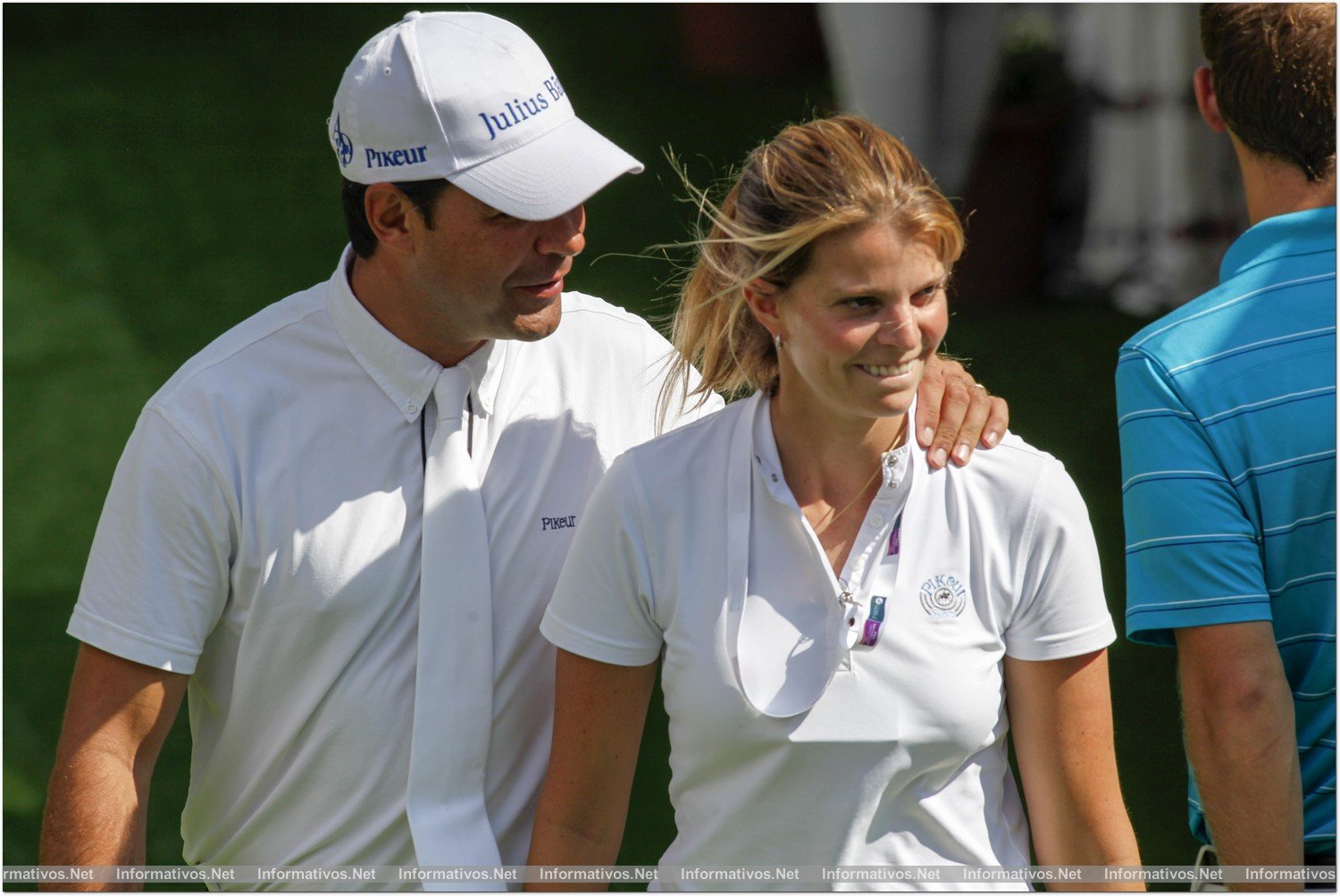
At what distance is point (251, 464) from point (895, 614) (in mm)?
928

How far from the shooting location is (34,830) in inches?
152

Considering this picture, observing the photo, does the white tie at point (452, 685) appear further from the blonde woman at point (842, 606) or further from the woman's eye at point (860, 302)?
the woman's eye at point (860, 302)

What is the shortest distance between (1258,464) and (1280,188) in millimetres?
374

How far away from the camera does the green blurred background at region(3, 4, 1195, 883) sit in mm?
4527

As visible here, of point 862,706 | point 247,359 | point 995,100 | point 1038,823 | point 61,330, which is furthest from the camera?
point 995,100

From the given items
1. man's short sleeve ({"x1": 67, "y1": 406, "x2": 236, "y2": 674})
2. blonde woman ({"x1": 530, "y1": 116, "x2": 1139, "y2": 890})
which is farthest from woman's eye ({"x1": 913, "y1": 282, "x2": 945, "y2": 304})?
man's short sleeve ({"x1": 67, "y1": 406, "x2": 236, "y2": 674})

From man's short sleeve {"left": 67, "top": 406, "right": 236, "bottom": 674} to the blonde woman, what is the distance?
1.65 ft

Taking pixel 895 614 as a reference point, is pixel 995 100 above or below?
above

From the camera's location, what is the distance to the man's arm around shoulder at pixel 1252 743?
1.80m

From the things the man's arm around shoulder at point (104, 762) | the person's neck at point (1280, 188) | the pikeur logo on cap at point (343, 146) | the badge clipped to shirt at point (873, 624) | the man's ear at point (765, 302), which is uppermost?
the pikeur logo on cap at point (343, 146)

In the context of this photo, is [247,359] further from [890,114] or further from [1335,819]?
[890,114]

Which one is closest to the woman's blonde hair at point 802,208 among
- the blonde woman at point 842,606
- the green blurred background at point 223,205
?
the blonde woman at point 842,606

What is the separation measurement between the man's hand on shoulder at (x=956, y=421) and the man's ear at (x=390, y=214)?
79cm

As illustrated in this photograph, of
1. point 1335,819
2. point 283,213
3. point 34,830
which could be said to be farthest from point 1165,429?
point 283,213
